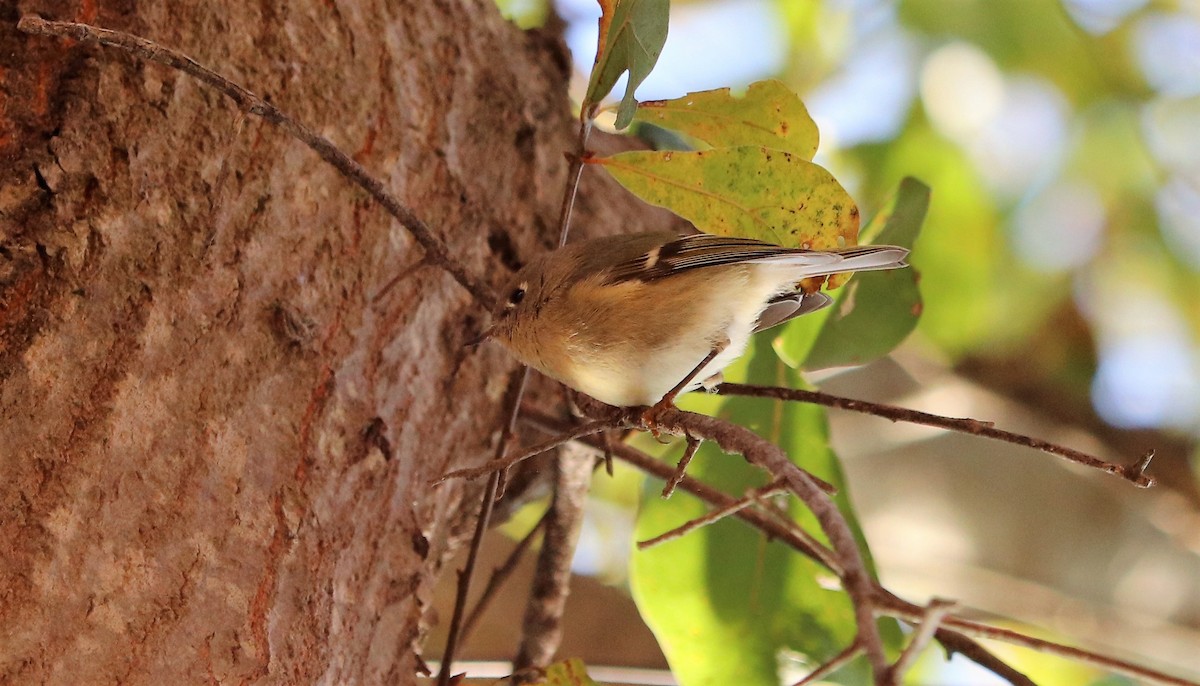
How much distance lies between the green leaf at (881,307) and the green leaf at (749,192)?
0.49m

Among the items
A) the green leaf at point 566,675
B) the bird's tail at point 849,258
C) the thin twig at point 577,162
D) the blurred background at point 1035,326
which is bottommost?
the green leaf at point 566,675

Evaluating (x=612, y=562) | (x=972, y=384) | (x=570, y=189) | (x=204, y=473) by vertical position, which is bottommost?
(x=204, y=473)

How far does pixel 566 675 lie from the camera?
171cm

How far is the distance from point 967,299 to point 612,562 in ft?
7.35

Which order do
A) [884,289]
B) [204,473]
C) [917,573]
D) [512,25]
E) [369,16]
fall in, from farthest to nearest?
[917,573] → [512,25] → [884,289] → [369,16] → [204,473]

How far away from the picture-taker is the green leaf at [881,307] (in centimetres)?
222

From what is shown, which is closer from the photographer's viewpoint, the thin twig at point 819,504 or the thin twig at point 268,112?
the thin twig at point 819,504

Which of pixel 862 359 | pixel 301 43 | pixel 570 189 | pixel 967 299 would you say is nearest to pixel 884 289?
pixel 862 359

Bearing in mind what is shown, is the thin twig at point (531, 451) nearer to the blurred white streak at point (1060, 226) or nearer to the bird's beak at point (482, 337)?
the bird's beak at point (482, 337)

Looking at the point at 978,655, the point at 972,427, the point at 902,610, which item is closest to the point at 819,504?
the point at 902,610

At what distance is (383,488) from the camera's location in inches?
68.9

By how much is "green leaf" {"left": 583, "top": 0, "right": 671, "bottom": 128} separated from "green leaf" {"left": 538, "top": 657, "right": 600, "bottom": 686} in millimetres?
951

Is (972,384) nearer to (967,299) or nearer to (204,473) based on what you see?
(967,299)

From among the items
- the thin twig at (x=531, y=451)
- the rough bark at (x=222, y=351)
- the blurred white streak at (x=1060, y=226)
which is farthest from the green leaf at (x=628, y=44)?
the blurred white streak at (x=1060, y=226)
